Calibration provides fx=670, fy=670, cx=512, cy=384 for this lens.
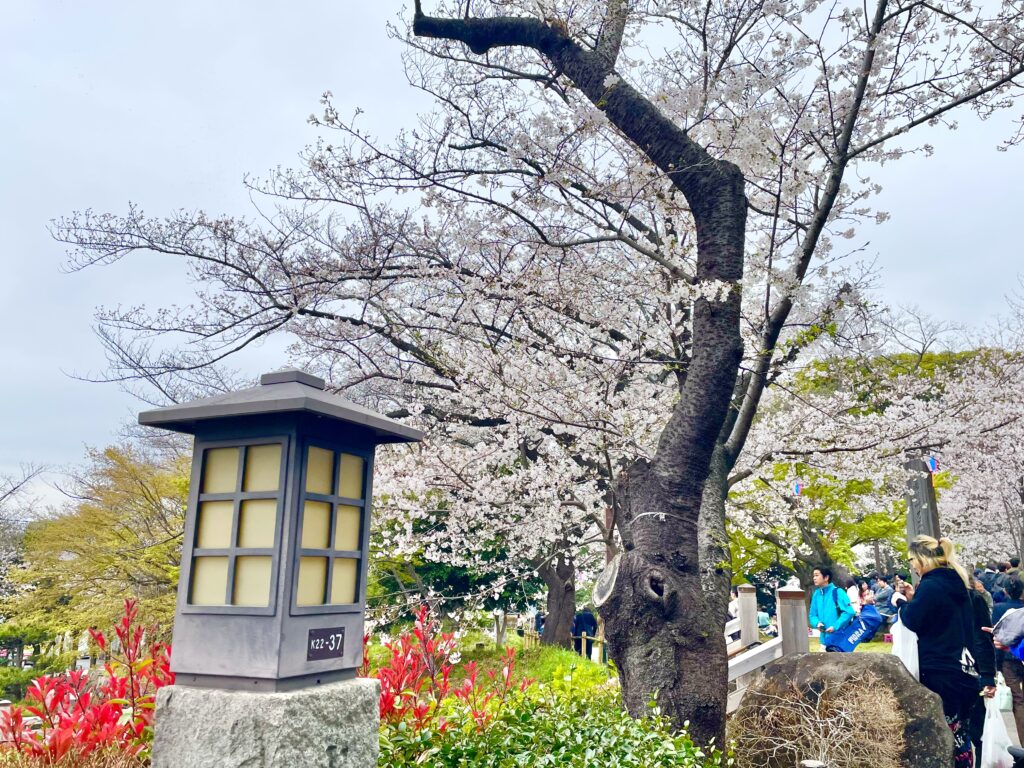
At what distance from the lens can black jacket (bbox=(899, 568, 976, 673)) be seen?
15.6ft

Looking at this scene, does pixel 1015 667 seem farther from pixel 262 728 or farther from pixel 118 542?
pixel 118 542

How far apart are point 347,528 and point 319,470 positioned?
0.34 meters

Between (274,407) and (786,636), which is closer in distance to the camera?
(274,407)

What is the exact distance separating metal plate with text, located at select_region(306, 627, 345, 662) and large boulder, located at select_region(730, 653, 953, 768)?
340cm

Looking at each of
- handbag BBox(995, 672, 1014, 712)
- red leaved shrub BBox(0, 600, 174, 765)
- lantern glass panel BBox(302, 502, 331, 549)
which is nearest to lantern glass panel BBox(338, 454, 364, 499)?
lantern glass panel BBox(302, 502, 331, 549)

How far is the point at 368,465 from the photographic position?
120 inches

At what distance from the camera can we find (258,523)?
2.60 m

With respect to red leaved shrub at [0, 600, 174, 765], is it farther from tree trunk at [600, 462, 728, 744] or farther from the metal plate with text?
tree trunk at [600, 462, 728, 744]

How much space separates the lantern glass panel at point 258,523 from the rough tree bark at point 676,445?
2622 millimetres

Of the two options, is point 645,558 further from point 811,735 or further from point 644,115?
point 644,115

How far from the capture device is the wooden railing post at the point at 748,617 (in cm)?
843

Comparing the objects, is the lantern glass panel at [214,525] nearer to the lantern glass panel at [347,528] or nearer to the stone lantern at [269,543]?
the stone lantern at [269,543]

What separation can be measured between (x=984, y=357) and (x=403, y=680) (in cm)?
2200

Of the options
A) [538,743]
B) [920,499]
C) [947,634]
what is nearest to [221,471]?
[538,743]
